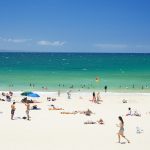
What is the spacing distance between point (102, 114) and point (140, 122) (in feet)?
13.5

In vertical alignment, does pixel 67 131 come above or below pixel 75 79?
below

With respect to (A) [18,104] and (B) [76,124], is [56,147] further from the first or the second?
(A) [18,104]

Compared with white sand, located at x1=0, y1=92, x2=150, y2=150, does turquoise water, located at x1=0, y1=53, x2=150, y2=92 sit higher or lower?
higher

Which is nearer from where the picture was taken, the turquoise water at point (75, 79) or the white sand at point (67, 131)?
the white sand at point (67, 131)

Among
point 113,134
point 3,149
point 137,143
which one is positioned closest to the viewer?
point 3,149

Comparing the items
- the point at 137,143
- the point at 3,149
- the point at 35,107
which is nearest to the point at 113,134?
the point at 137,143

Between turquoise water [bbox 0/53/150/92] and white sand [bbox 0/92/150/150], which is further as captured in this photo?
turquoise water [bbox 0/53/150/92]

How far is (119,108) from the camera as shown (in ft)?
107

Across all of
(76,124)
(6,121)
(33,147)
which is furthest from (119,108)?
(33,147)

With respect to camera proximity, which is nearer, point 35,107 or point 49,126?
point 49,126

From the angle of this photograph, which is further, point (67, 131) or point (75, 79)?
point (75, 79)

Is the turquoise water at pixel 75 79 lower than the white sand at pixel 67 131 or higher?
higher

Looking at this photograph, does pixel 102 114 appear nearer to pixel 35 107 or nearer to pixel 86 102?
pixel 35 107

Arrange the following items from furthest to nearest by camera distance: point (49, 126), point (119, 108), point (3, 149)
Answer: point (119, 108) → point (49, 126) → point (3, 149)
